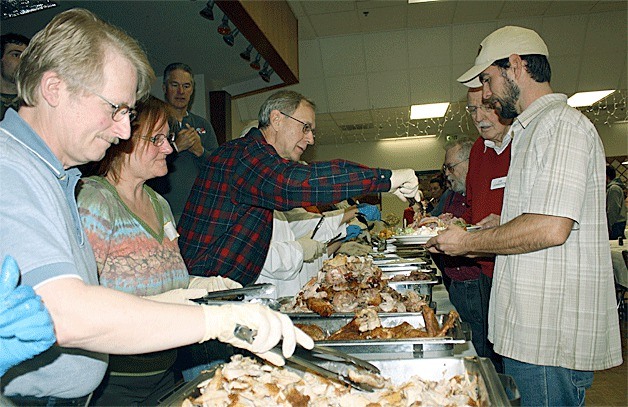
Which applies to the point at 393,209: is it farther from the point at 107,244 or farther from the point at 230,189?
the point at 107,244

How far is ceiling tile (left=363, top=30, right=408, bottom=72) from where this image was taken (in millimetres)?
6398

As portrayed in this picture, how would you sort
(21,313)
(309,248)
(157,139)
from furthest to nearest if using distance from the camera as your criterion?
(309,248), (157,139), (21,313)

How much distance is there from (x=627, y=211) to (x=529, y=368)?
7325 mm

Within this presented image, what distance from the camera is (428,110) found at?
7.83 meters

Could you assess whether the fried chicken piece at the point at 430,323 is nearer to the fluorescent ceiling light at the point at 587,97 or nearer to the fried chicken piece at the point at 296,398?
the fried chicken piece at the point at 296,398

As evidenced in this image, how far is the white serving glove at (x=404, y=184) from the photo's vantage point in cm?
203

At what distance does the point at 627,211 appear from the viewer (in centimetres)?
773

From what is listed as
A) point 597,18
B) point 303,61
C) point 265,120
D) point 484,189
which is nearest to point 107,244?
point 265,120

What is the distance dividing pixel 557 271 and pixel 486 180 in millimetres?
1318

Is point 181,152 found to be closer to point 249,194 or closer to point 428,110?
point 249,194

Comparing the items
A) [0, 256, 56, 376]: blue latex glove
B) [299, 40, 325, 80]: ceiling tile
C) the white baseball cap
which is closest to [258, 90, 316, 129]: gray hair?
the white baseball cap

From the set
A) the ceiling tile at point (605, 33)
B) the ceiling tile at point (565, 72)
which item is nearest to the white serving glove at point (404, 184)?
the ceiling tile at point (565, 72)

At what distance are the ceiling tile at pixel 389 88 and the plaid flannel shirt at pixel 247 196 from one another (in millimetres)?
4933

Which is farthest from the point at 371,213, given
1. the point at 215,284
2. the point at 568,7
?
the point at 568,7
